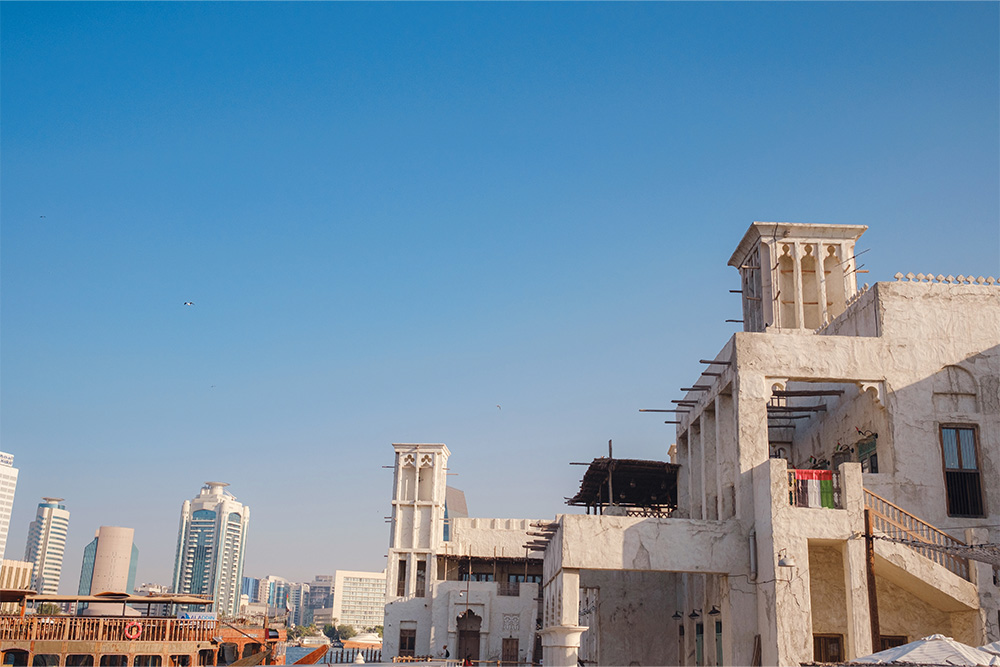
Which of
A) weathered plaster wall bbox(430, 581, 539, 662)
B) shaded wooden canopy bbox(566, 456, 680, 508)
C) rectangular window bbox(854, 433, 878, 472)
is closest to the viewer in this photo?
rectangular window bbox(854, 433, 878, 472)

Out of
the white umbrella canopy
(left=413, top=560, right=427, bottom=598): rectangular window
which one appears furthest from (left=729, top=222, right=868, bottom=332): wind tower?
(left=413, top=560, right=427, bottom=598): rectangular window

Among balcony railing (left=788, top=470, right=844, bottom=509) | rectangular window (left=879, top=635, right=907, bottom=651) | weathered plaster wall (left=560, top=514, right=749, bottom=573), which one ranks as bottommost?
rectangular window (left=879, top=635, right=907, bottom=651)

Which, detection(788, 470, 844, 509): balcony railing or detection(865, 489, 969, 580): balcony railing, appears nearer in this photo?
detection(865, 489, 969, 580): balcony railing

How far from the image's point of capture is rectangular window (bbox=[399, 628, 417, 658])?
169 feet

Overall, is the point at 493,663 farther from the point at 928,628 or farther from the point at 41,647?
the point at 928,628

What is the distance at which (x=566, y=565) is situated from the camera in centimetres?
2297

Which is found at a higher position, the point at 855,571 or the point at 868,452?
the point at 868,452

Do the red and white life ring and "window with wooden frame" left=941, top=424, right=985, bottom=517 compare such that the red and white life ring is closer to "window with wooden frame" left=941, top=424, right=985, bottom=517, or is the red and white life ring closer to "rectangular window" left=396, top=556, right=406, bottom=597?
"rectangular window" left=396, top=556, right=406, bottom=597

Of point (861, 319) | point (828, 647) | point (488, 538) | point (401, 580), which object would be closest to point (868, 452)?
point (861, 319)

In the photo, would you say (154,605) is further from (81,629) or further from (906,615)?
(906,615)

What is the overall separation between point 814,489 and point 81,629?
31640 millimetres

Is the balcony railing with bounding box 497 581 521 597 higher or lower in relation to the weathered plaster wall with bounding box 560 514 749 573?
lower

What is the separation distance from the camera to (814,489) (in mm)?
21891

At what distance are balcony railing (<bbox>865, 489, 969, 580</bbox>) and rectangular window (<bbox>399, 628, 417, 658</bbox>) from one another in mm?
34451
